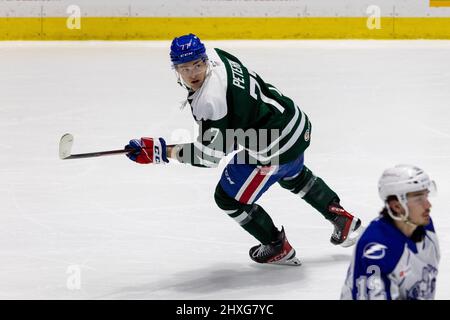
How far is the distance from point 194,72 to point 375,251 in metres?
1.43

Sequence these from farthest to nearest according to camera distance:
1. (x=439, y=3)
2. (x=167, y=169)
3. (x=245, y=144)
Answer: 1. (x=439, y=3)
2. (x=167, y=169)
3. (x=245, y=144)

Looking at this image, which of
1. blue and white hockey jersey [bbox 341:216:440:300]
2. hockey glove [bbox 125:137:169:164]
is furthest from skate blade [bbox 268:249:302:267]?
blue and white hockey jersey [bbox 341:216:440:300]

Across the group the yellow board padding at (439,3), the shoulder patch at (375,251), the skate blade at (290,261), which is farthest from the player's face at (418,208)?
the yellow board padding at (439,3)

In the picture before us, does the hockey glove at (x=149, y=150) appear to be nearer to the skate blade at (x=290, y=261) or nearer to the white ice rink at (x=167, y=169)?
the white ice rink at (x=167, y=169)

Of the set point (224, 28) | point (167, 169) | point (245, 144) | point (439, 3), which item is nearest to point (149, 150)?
point (245, 144)

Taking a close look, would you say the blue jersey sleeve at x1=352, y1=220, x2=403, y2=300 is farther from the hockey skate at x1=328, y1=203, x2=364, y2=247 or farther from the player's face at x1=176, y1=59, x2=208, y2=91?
the hockey skate at x1=328, y1=203, x2=364, y2=247

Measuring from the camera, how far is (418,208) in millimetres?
2746

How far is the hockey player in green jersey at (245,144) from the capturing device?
393cm

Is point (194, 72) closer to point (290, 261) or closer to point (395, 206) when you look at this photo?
point (290, 261)

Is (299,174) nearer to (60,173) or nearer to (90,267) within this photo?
(90,267)

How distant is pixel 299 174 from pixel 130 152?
689 mm

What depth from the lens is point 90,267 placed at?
14.2 ft
